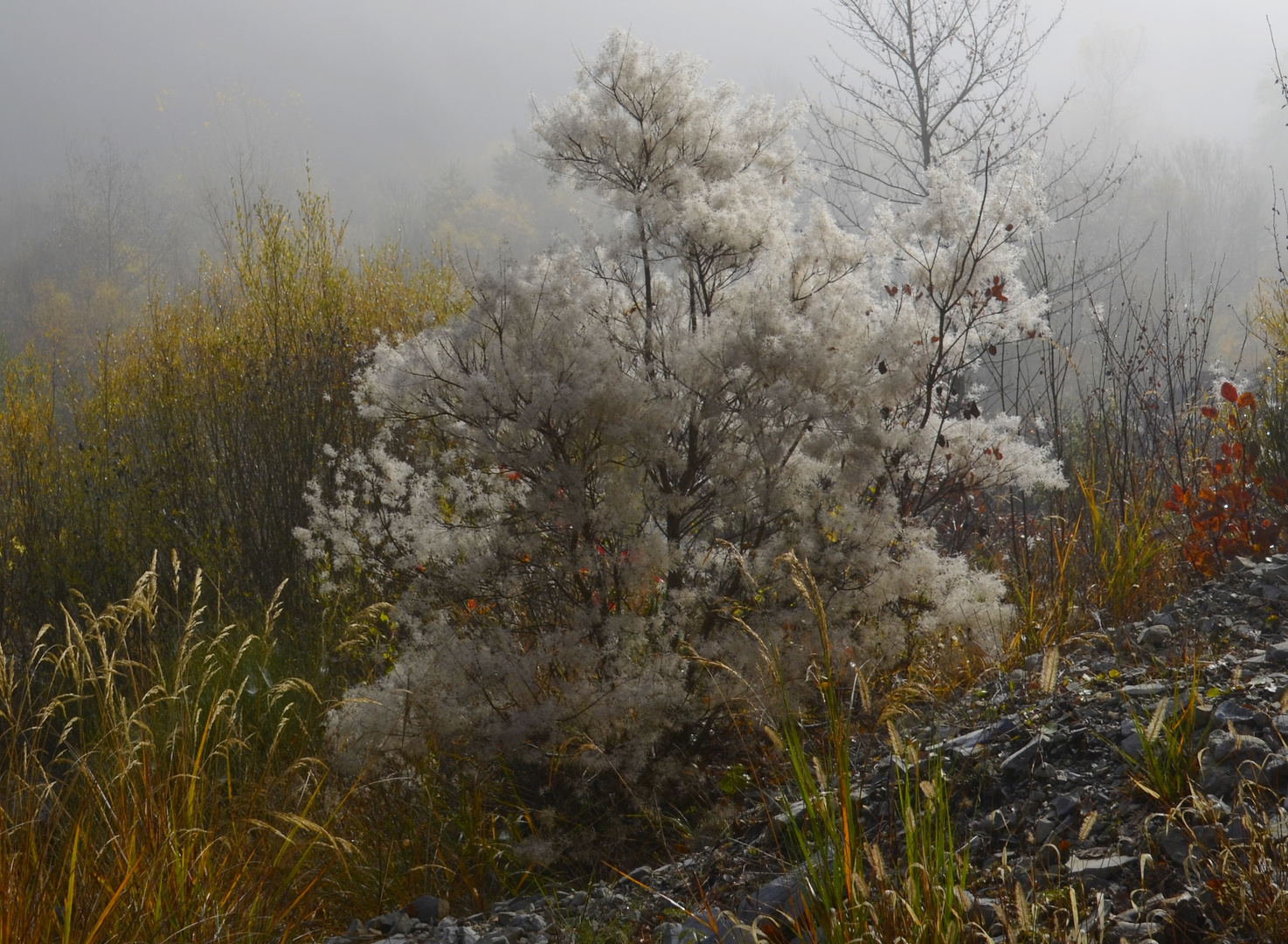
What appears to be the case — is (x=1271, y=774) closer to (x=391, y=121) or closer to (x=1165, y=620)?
(x=1165, y=620)

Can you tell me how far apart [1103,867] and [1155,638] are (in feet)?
5.62

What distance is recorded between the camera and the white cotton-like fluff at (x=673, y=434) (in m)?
3.00

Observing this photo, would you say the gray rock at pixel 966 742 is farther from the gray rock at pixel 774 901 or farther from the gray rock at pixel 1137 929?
the gray rock at pixel 1137 929

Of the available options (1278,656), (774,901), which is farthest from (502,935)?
(1278,656)

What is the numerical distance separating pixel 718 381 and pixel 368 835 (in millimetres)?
2011

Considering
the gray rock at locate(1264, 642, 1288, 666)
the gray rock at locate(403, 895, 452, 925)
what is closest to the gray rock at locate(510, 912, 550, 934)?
the gray rock at locate(403, 895, 452, 925)

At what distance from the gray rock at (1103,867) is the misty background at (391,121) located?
34.0 m

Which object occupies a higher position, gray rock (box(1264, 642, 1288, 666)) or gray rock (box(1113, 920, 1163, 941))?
gray rock (box(1264, 642, 1288, 666))

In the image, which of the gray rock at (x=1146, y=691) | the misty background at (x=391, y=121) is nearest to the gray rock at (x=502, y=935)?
the gray rock at (x=1146, y=691)

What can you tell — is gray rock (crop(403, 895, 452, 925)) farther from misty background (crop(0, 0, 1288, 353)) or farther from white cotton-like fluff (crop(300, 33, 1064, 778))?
misty background (crop(0, 0, 1288, 353))

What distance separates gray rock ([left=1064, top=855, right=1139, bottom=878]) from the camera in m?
2.01

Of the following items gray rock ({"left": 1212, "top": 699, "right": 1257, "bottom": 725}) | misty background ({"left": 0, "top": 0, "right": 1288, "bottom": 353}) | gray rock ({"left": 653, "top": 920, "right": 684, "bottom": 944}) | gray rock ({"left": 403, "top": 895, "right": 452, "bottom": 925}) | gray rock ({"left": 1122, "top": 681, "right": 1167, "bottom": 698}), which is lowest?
gray rock ({"left": 403, "top": 895, "right": 452, "bottom": 925})

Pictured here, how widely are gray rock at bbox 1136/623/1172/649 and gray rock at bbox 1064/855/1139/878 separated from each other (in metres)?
1.59

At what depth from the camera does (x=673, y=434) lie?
3.34 metres
